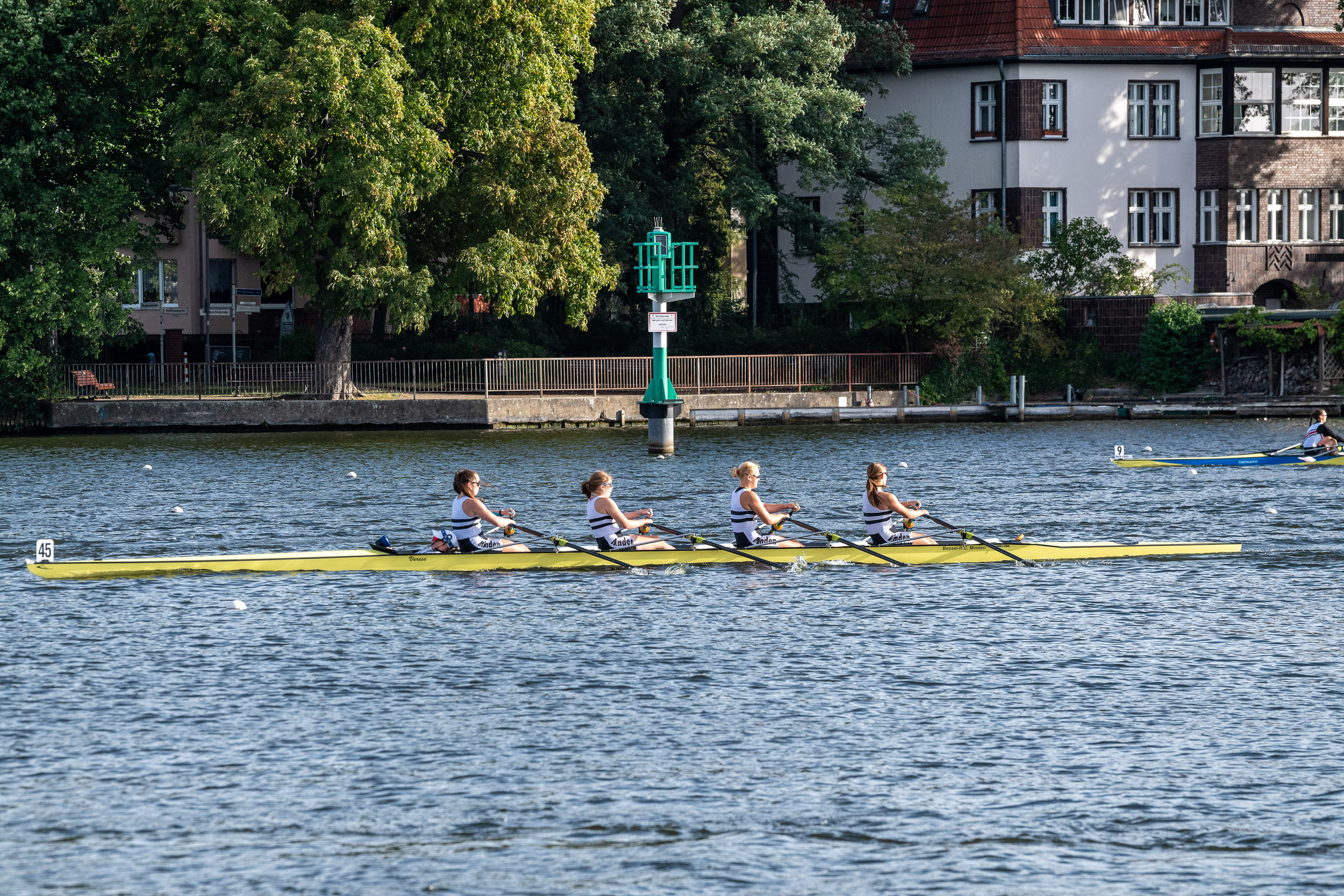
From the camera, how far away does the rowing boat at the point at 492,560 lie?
77.7 ft

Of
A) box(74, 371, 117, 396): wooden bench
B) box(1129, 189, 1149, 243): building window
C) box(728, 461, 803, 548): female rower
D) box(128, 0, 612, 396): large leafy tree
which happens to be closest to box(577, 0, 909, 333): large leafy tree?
box(128, 0, 612, 396): large leafy tree

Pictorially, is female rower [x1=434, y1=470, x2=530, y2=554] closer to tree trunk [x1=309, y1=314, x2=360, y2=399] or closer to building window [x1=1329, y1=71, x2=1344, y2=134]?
tree trunk [x1=309, y1=314, x2=360, y2=399]

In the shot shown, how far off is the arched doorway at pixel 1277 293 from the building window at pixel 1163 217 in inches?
139

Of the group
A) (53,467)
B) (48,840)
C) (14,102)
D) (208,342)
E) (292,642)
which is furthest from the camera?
(208,342)

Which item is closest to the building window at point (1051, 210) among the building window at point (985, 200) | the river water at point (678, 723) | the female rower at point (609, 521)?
the building window at point (985, 200)

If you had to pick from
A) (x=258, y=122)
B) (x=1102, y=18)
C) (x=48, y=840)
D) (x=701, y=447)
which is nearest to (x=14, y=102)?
(x=258, y=122)

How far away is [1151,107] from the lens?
206 feet

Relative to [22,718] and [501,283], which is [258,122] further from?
[22,718]

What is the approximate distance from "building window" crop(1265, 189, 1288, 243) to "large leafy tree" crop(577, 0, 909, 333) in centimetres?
1301

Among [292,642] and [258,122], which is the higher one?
[258,122]

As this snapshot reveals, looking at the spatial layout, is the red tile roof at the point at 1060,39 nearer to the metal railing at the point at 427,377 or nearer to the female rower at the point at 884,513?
the metal railing at the point at 427,377

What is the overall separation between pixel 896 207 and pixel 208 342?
79.0ft

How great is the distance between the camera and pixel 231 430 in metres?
53.5

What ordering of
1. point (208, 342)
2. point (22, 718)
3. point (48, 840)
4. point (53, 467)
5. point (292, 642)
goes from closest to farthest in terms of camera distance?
point (48, 840), point (22, 718), point (292, 642), point (53, 467), point (208, 342)
